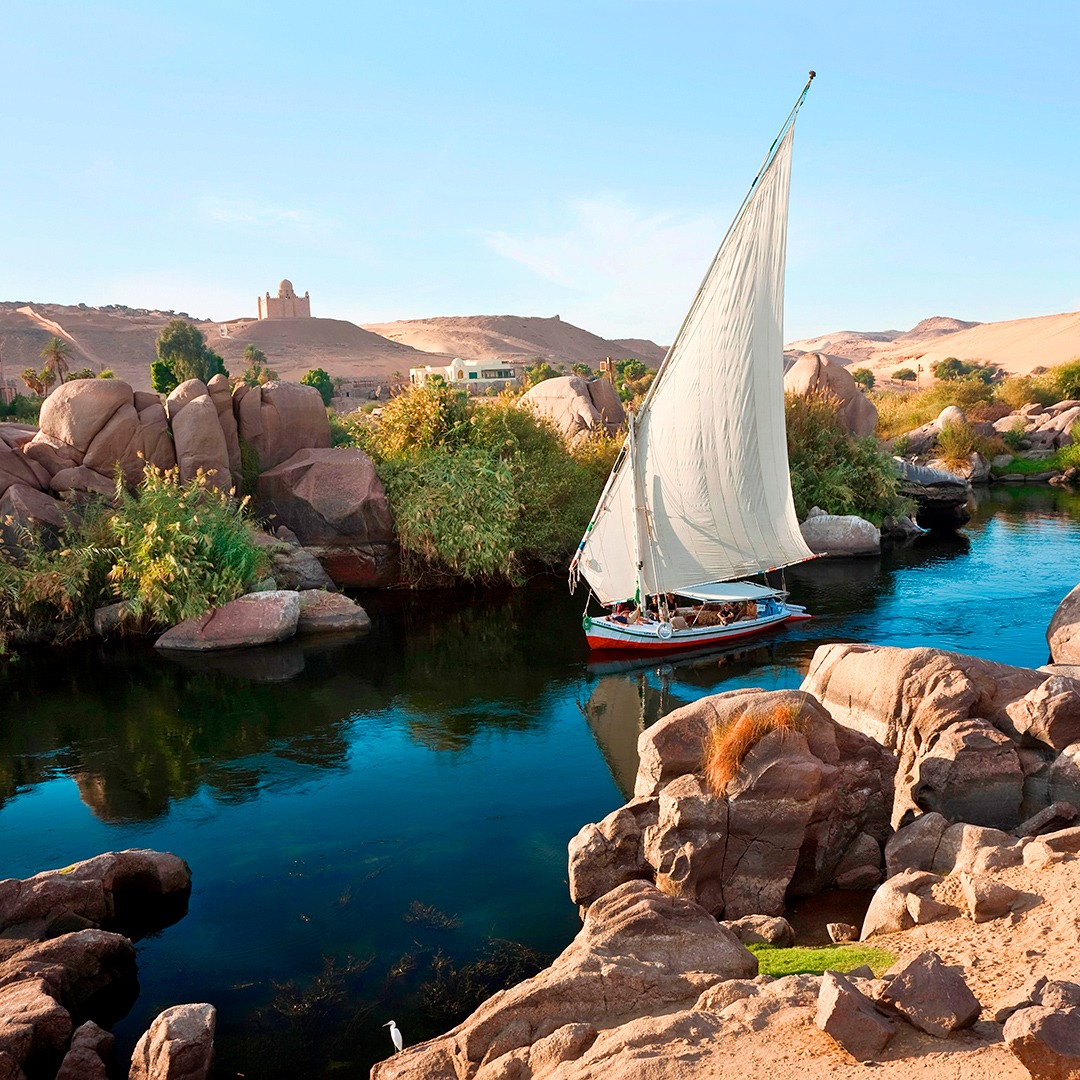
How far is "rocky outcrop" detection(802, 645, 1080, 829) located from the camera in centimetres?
1098

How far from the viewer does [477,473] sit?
29.0m

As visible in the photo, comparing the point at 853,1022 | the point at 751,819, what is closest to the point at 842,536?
the point at 751,819

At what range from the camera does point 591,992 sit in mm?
7535

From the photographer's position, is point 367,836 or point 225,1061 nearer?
point 225,1061

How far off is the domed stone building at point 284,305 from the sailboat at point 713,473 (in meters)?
125

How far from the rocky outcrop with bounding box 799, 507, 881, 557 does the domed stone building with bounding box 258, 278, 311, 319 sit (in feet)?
386

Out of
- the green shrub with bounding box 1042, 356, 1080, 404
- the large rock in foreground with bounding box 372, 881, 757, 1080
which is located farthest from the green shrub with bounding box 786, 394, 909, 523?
the green shrub with bounding box 1042, 356, 1080, 404

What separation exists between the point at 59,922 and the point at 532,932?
5209mm

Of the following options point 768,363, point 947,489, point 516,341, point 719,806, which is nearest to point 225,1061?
point 719,806

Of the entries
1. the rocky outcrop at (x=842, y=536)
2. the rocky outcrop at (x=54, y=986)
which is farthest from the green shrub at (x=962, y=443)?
the rocky outcrop at (x=54, y=986)

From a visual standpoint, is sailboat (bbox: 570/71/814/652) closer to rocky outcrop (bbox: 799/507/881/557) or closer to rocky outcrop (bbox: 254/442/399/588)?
rocky outcrop (bbox: 254/442/399/588)

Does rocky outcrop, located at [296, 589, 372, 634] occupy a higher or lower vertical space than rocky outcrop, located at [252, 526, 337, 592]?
lower

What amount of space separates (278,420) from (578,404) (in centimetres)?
1144

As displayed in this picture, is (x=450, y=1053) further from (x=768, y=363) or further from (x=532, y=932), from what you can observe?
(x=768, y=363)
